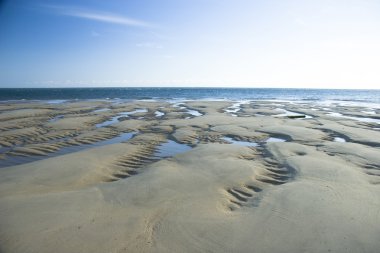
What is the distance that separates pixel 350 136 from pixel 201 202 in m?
10.0

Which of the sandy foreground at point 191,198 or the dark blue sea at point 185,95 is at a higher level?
the sandy foreground at point 191,198

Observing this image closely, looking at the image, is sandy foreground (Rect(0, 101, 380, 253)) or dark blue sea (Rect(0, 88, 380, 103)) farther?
dark blue sea (Rect(0, 88, 380, 103))

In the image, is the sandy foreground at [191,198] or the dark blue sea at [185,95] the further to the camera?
the dark blue sea at [185,95]

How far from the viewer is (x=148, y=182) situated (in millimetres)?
6512

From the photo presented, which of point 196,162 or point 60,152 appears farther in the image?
point 60,152

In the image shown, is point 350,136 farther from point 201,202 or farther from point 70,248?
point 70,248

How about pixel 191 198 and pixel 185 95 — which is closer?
pixel 191 198

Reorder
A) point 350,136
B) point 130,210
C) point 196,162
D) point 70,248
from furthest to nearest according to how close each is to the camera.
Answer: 1. point 350,136
2. point 196,162
3. point 130,210
4. point 70,248

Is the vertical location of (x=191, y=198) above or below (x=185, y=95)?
above

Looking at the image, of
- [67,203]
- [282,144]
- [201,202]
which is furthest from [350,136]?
[67,203]

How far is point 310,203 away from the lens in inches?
213

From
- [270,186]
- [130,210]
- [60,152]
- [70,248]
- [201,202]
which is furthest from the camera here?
[60,152]

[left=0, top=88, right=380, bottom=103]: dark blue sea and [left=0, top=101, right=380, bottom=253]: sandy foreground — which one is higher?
[left=0, top=101, right=380, bottom=253]: sandy foreground

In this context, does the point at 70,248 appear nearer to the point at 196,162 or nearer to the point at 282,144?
the point at 196,162
